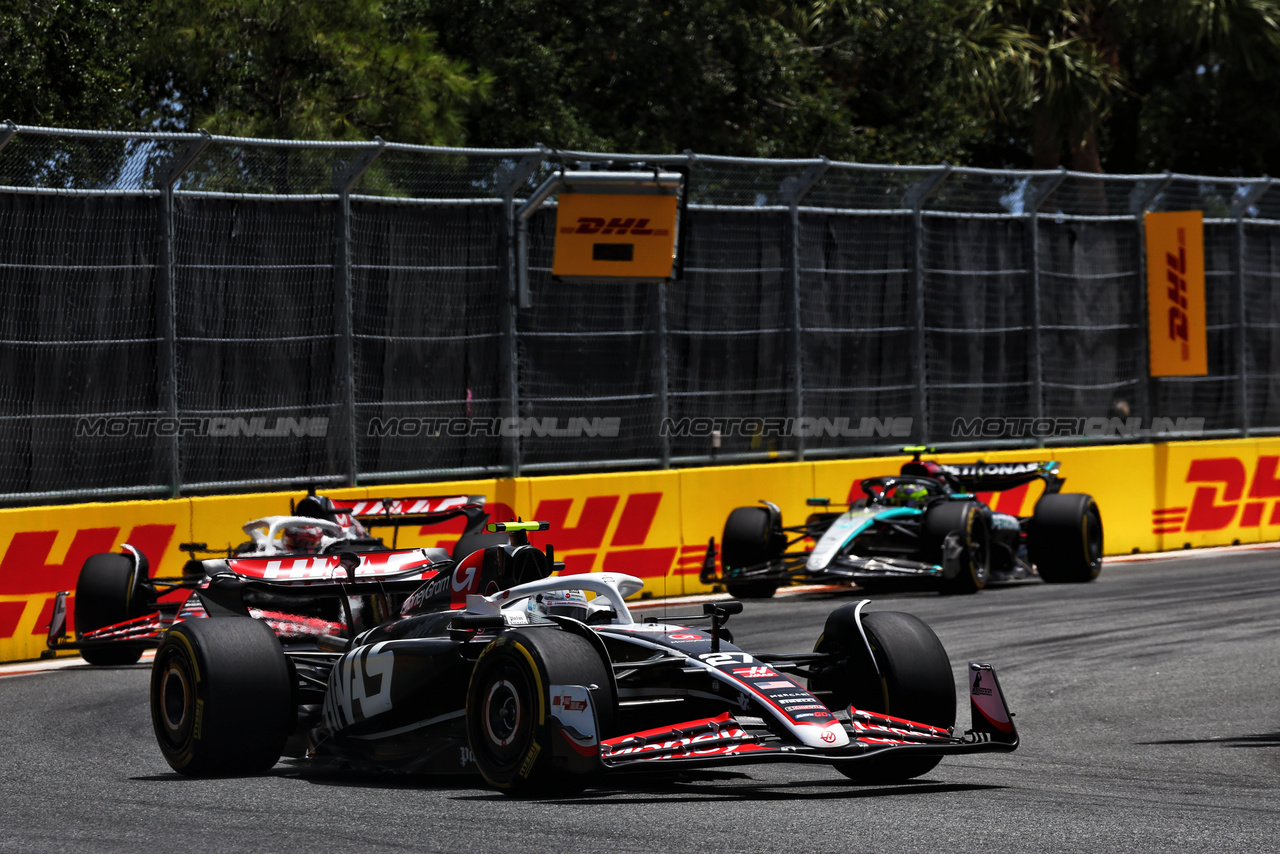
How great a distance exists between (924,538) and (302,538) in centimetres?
514

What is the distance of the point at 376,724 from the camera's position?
6812mm

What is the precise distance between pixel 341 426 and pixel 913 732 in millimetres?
7826

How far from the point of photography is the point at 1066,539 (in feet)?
47.2

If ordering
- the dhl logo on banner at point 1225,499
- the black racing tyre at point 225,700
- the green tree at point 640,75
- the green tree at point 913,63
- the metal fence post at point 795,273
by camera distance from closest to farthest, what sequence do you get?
the black racing tyre at point 225,700 → the metal fence post at point 795,273 → the dhl logo on banner at point 1225,499 → the green tree at point 640,75 → the green tree at point 913,63

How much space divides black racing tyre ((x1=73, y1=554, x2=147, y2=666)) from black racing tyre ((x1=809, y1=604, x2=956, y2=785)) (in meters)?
5.48

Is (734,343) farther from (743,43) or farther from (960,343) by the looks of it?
(743,43)

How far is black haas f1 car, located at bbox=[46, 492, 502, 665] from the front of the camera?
34.3ft

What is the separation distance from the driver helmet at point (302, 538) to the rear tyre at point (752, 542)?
387cm

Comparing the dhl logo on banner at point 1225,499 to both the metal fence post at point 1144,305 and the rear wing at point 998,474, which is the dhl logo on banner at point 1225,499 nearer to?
the metal fence post at point 1144,305

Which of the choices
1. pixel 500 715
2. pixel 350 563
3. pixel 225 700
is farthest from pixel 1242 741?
pixel 350 563

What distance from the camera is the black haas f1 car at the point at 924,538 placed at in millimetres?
13492

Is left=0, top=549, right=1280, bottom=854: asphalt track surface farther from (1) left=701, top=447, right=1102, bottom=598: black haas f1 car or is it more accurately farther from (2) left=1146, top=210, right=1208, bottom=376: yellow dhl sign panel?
(2) left=1146, top=210, right=1208, bottom=376: yellow dhl sign panel

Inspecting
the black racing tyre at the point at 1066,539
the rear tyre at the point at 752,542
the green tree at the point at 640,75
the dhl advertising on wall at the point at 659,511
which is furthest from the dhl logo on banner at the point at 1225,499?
the green tree at the point at 640,75

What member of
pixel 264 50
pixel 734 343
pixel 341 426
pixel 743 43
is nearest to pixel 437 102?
pixel 264 50
